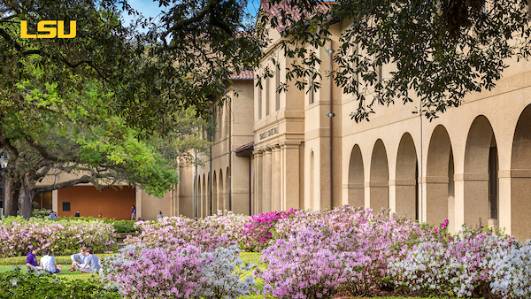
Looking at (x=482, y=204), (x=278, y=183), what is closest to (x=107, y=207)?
(x=278, y=183)

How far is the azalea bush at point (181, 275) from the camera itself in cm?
1463

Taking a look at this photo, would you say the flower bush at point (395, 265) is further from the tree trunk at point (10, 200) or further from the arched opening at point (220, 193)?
the arched opening at point (220, 193)

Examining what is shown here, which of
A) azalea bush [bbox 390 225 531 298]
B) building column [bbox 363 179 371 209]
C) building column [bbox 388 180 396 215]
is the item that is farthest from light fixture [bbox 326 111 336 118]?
azalea bush [bbox 390 225 531 298]

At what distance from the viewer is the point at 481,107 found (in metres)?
24.6

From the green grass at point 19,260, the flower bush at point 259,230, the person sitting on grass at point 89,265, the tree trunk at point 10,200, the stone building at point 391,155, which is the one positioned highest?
the stone building at point 391,155

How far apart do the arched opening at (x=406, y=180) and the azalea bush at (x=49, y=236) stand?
35.8ft

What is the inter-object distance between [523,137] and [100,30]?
1143 centimetres

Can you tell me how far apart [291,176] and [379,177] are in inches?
398

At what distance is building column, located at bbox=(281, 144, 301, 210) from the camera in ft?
147

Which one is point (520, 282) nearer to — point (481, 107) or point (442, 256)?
point (442, 256)

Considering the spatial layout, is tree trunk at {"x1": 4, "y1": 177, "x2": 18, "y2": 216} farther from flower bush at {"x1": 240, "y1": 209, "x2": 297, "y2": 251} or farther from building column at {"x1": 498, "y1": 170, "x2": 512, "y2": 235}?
building column at {"x1": 498, "y1": 170, "x2": 512, "y2": 235}

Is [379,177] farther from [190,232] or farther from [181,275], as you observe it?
[181,275]

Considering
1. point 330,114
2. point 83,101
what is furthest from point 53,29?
point 330,114

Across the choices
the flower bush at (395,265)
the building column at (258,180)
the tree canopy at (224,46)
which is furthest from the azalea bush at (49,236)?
the building column at (258,180)
